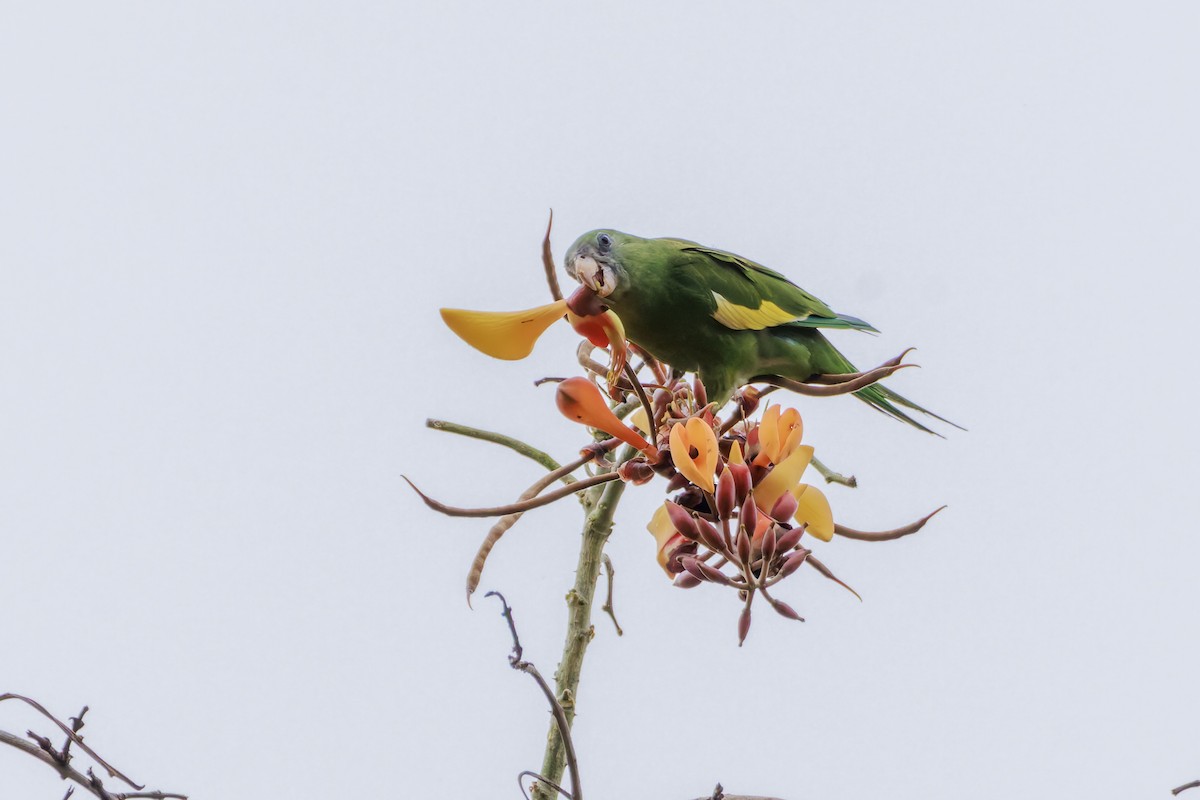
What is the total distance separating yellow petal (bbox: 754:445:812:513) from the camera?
6.08 ft

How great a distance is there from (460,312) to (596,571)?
67cm

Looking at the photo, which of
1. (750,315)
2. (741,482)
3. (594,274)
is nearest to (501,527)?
(741,482)

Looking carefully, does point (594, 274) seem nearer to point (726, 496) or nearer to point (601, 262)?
point (601, 262)

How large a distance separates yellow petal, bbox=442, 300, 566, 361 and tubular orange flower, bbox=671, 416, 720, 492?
351 millimetres

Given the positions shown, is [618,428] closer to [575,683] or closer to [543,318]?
[543,318]

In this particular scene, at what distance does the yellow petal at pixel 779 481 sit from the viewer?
1.85m

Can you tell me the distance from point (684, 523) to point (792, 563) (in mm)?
195

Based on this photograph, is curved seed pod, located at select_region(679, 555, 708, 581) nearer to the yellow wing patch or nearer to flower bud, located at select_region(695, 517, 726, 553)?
flower bud, located at select_region(695, 517, 726, 553)

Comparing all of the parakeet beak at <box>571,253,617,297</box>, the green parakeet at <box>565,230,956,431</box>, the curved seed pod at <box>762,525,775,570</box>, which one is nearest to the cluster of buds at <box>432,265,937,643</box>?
the curved seed pod at <box>762,525,775,570</box>

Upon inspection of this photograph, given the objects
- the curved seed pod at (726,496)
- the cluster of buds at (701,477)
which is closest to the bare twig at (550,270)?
the cluster of buds at (701,477)

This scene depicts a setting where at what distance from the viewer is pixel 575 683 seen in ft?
7.11

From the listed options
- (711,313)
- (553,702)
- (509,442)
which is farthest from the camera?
(711,313)

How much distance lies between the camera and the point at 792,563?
167 cm

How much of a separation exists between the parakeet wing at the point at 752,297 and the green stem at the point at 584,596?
32.4 inches
